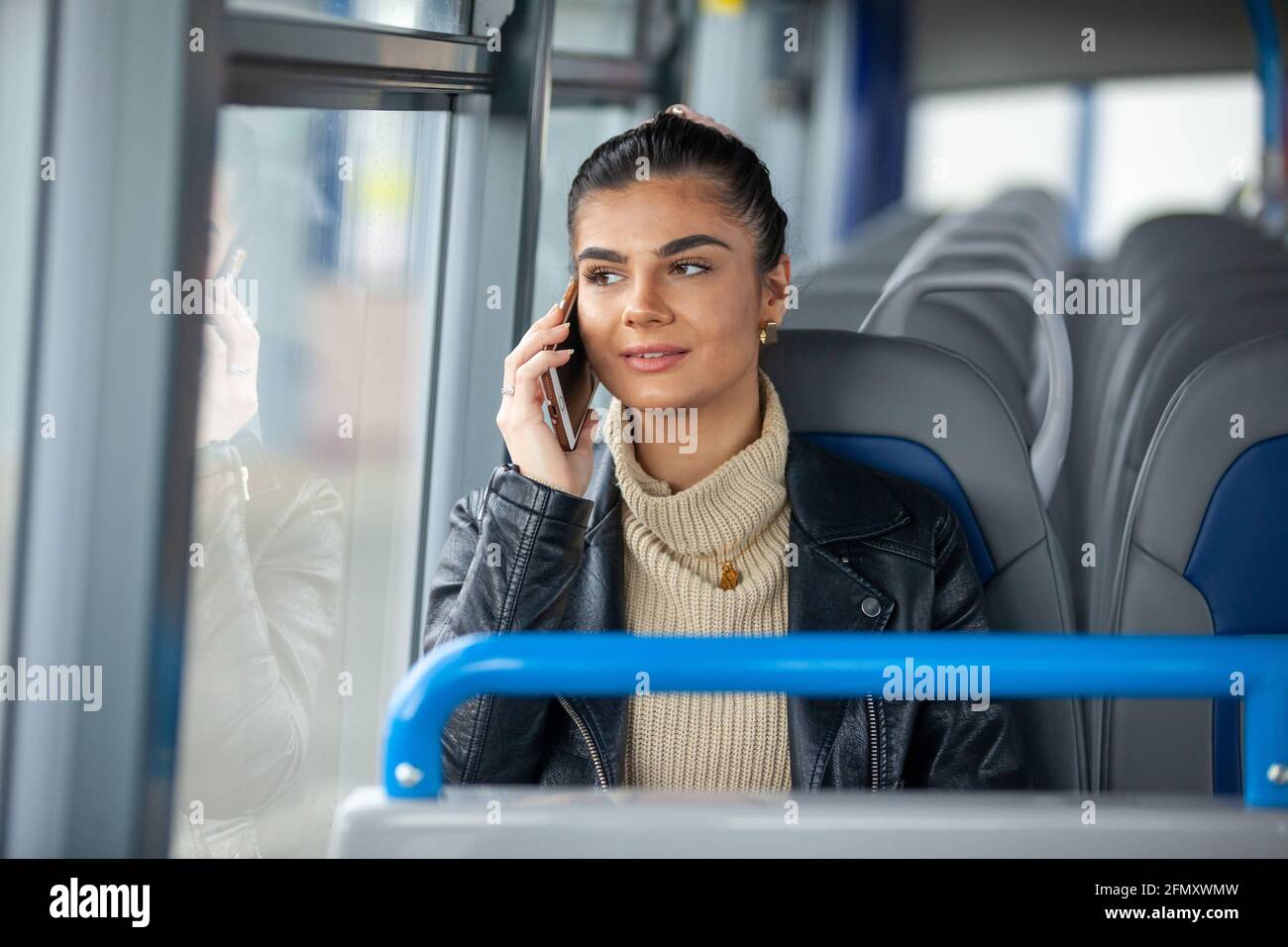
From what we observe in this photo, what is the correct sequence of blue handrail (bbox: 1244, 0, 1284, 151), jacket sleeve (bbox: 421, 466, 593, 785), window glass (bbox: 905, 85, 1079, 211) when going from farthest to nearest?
1. window glass (bbox: 905, 85, 1079, 211)
2. blue handrail (bbox: 1244, 0, 1284, 151)
3. jacket sleeve (bbox: 421, 466, 593, 785)

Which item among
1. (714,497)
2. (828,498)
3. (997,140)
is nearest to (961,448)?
(828,498)

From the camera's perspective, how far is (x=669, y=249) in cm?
119

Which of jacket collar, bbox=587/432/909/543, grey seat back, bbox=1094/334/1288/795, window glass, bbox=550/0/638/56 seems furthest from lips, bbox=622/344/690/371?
window glass, bbox=550/0/638/56

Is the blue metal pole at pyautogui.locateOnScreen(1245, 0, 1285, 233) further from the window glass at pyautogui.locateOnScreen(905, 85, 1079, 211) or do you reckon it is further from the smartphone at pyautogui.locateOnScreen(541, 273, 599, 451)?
the smartphone at pyautogui.locateOnScreen(541, 273, 599, 451)

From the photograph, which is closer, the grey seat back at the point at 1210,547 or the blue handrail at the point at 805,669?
the blue handrail at the point at 805,669

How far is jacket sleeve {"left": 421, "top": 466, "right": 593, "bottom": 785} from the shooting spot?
43.7 inches

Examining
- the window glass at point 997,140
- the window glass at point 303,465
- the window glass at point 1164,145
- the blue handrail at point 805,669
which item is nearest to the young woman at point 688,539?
the window glass at point 303,465

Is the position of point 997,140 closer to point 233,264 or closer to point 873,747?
point 873,747

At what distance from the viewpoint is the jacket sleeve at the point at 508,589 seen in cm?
111

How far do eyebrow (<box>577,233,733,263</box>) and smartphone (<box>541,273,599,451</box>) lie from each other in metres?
0.03

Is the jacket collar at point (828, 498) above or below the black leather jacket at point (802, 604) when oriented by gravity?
above

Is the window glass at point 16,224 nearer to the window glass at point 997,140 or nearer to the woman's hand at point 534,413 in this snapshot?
the woman's hand at point 534,413

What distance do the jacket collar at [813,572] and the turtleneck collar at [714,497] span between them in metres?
0.02

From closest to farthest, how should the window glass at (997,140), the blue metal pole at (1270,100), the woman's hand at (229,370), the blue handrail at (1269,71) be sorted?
the woman's hand at (229,370), the blue metal pole at (1270,100), the blue handrail at (1269,71), the window glass at (997,140)
